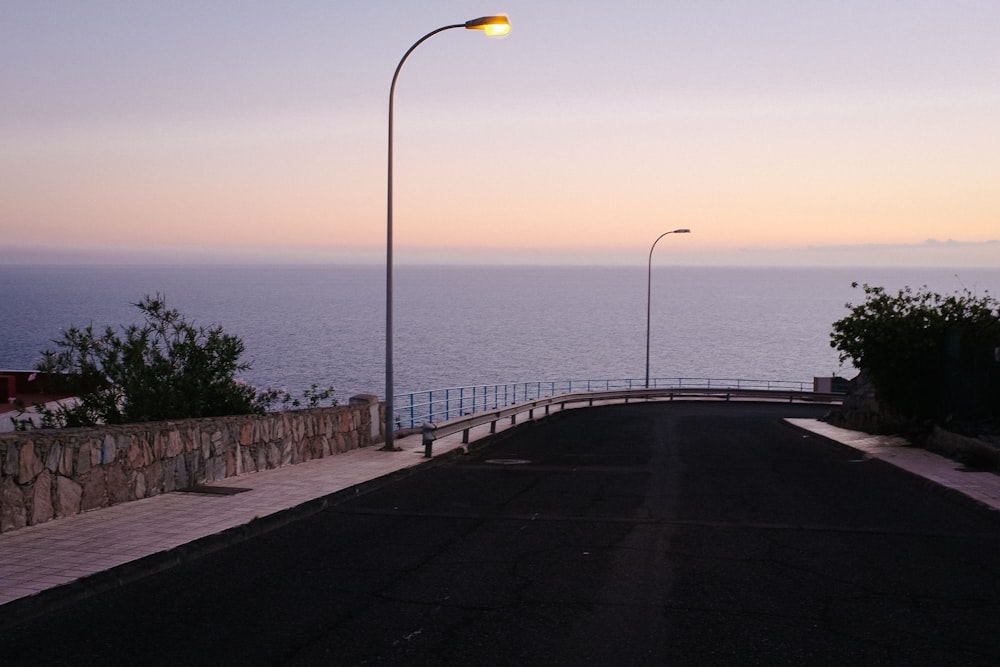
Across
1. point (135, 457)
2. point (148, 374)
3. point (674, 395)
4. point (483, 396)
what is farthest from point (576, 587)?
point (674, 395)

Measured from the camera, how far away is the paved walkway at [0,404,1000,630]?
8148 mm

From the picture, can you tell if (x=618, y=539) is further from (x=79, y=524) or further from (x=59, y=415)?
(x=59, y=415)

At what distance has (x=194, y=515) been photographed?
37.1ft

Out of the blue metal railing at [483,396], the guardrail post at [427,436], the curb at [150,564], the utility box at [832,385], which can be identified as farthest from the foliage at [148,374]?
the utility box at [832,385]

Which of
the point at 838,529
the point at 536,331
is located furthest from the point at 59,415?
the point at 536,331

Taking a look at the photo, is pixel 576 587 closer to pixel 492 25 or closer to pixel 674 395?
pixel 492 25

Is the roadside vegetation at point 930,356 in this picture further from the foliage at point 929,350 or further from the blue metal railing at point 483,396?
the blue metal railing at point 483,396

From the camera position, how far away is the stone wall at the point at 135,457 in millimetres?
10266

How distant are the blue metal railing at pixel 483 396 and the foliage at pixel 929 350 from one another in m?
9.53

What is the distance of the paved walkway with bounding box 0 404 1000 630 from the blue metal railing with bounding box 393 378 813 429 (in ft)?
26.9

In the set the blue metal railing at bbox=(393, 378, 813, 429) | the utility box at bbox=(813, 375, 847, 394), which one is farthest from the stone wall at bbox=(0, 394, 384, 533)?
the utility box at bbox=(813, 375, 847, 394)

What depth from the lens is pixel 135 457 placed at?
12.2 meters

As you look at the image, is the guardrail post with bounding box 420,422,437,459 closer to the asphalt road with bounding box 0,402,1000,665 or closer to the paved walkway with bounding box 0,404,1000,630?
the paved walkway with bounding box 0,404,1000,630

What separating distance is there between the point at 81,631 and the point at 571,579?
4.05m
